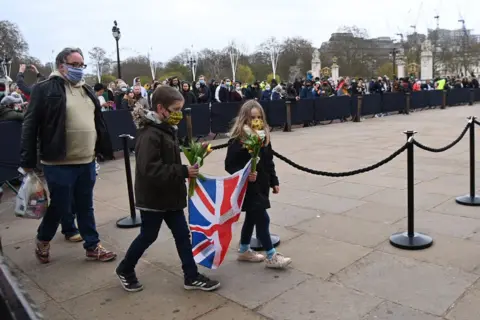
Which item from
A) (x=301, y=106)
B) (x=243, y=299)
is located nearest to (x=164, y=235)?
(x=243, y=299)

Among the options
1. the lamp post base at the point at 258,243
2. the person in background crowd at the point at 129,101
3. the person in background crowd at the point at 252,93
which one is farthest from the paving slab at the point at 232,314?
the person in background crowd at the point at 252,93

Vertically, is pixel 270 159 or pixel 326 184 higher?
pixel 270 159

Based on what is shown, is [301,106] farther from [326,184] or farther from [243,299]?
[243,299]

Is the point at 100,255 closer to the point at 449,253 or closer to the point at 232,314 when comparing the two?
the point at 232,314

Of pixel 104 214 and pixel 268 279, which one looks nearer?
pixel 268 279

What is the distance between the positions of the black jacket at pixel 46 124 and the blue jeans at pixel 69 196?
160 millimetres

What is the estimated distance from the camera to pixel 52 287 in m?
4.04

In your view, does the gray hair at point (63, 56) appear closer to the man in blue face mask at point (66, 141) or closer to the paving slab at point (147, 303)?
the man in blue face mask at point (66, 141)

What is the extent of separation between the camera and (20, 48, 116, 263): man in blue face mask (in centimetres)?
405

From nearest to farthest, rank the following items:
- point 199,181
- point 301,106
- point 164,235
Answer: point 199,181 < point 164,235 < point 301,106

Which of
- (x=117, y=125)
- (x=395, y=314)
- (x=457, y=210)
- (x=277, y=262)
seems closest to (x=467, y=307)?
(x=395, y=314)

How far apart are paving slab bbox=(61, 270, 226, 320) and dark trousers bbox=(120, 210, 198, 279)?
19cm

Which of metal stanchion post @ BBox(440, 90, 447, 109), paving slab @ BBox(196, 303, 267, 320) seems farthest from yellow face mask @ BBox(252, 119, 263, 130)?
metal stanchion post @ BBox(440, 90, 447, 109)

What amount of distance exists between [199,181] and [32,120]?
1524 millimetres
